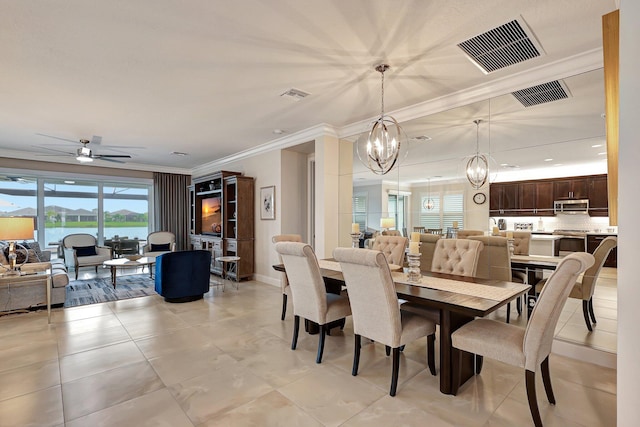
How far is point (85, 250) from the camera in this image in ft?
21.7

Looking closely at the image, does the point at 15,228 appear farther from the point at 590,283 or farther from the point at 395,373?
the point at 590,283

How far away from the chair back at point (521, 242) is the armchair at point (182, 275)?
158 inches

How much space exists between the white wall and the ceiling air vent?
1.73 m

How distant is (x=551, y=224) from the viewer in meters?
3.27

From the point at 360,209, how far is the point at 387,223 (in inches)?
23.8

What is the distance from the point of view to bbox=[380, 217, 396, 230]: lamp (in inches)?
169

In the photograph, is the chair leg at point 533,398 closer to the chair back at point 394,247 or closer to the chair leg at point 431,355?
the chair leg at point 431,355

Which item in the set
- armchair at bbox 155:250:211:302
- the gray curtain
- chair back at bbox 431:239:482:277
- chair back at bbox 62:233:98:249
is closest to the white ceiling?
chair back at bbox 431:239:482:277

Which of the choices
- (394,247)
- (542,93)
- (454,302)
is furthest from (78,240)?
(542,93)

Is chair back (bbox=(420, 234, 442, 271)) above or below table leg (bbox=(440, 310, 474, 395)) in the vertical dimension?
above

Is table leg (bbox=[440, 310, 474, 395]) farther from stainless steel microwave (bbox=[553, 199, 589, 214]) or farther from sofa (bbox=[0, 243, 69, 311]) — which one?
sofa (bbox=[0, 243, 69, 311])

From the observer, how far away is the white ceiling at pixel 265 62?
6.89ft

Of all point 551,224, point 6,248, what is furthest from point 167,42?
point 6,248

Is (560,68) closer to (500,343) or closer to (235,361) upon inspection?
(500,343)
